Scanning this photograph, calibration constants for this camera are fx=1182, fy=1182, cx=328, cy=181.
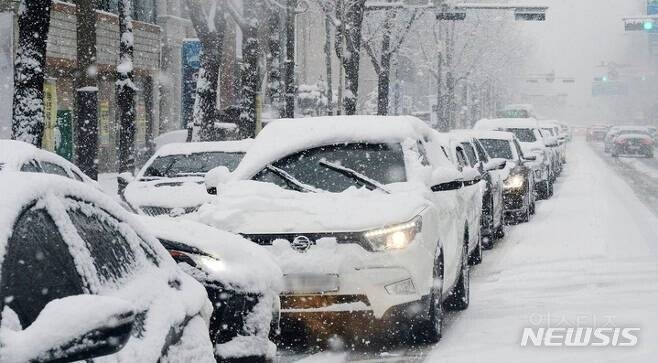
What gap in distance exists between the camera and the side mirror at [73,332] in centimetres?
296

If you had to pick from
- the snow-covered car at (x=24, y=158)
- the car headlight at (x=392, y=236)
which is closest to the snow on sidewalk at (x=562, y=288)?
the car headlight at (x=392, y=236)

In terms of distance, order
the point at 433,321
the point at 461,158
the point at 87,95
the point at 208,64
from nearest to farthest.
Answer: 1. the point at 433,321
2. the point at 461,158
3. the point at 87,95
4. the point at 208,64

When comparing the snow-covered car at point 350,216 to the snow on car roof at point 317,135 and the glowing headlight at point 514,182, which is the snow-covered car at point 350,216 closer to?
the snow on car roof at point 317,135

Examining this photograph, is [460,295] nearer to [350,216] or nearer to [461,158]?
[350,216]

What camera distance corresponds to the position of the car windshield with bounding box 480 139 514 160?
69.1 feet

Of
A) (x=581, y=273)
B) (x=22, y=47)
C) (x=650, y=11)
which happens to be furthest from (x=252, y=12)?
(x=650, y=11)

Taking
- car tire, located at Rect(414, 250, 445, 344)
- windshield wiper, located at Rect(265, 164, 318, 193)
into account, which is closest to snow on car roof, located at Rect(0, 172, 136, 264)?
car tire, located at Rect(414, 250, 445, 344)

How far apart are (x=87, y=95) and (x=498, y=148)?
7354mm

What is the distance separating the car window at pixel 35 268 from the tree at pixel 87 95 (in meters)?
16.1

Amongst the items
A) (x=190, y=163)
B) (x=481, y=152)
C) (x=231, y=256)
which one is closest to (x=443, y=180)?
(x=231, y=256)

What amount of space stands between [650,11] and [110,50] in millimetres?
25159

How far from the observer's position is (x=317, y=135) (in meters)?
9.48

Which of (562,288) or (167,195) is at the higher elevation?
(167,195)

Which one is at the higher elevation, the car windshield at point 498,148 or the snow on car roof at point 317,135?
the snow on car roof at point 317,135
